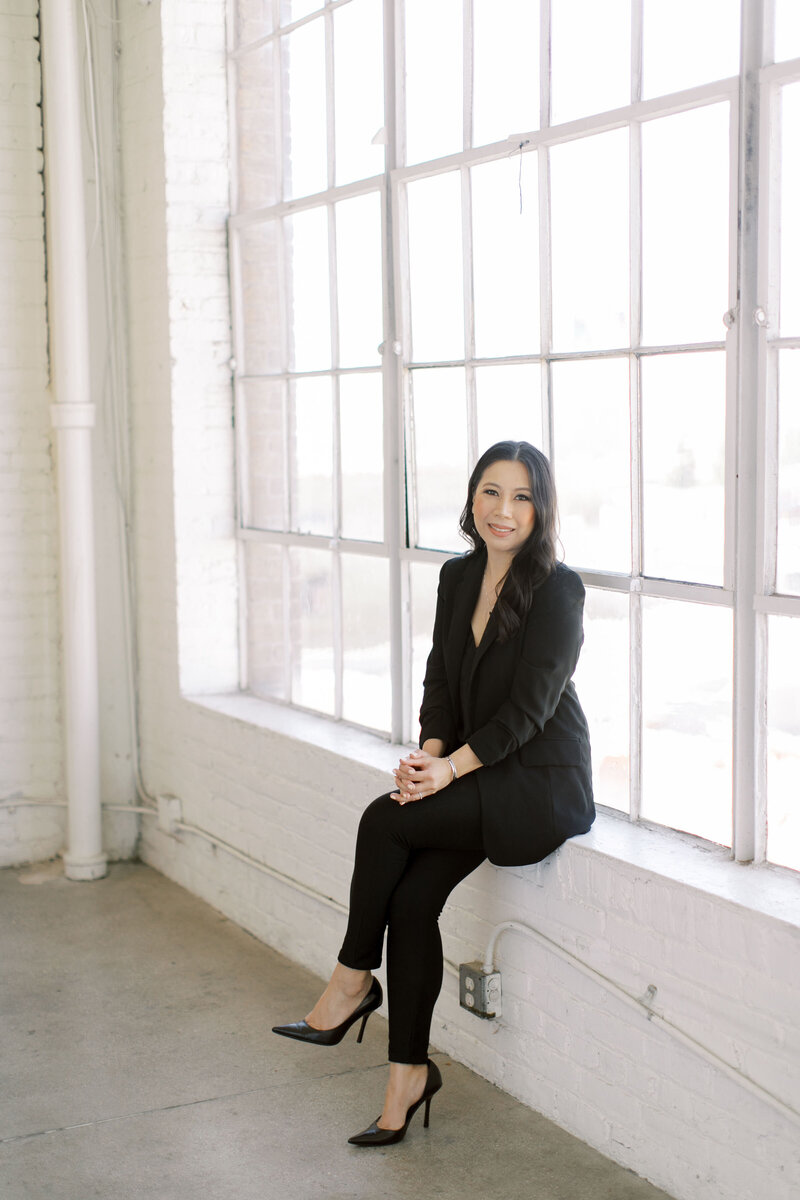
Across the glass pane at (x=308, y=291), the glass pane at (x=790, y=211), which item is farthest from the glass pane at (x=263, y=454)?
the glass pane at (x=790, y=211)

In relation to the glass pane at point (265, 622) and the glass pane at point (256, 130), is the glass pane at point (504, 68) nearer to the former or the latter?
the glass pane at point (256, 130)

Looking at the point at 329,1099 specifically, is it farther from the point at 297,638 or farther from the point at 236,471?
the point at 236,471

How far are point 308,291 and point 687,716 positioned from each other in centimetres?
212

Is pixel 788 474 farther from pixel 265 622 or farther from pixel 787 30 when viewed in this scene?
pixel 265 622

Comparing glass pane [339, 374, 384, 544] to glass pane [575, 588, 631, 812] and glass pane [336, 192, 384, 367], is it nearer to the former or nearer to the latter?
glass pane [336, 192, 384, 367]

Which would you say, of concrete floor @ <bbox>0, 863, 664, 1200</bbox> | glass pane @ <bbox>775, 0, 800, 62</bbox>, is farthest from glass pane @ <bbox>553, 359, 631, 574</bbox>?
concrete floor @ <bbox>0, 863, 664, 1200</bbox>

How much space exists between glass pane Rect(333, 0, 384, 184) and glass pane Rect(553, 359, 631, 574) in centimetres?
115

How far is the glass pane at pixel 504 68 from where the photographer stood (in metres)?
3.20

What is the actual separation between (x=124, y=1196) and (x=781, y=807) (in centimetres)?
163

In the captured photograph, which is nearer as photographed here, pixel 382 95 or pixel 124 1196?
pixel 124 1196

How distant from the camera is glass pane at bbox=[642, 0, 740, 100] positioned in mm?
2668

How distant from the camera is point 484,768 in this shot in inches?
119

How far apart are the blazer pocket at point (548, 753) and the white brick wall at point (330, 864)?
0.65 feet

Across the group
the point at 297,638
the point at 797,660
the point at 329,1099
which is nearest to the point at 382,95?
the point at 297,638
